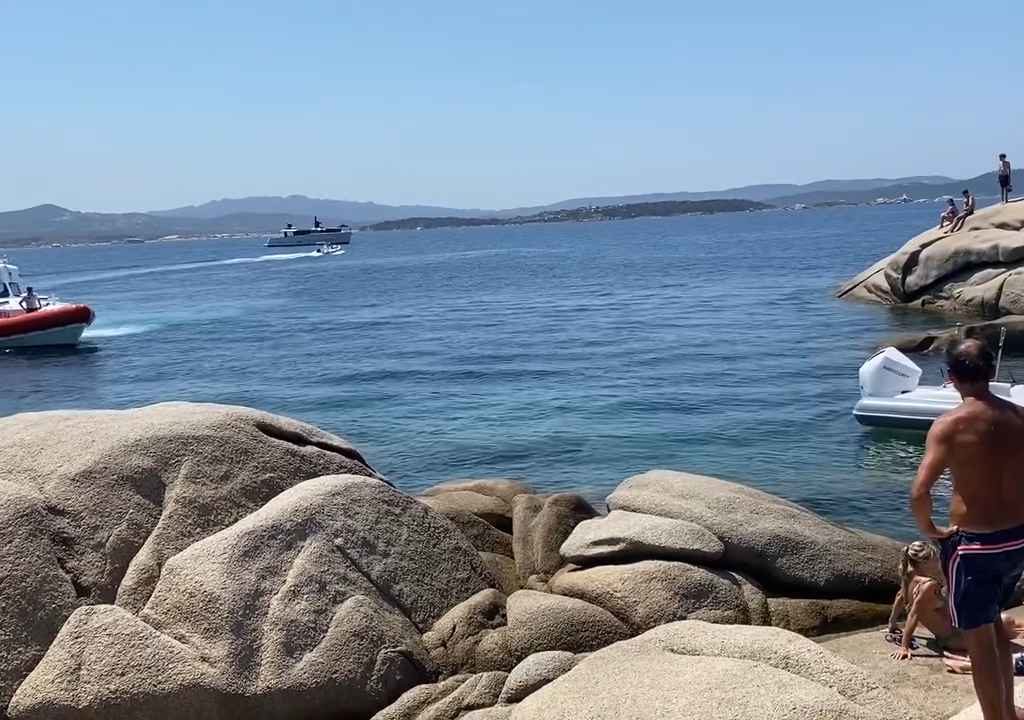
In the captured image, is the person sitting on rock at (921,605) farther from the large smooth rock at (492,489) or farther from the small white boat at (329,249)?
the small white boat at (329,249)

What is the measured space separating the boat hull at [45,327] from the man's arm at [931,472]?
40.2 m

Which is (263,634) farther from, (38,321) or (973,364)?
(38,321)

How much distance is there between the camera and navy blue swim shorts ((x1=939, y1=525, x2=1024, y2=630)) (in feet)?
18.1

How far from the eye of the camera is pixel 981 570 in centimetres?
556

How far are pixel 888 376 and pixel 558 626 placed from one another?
1393cm

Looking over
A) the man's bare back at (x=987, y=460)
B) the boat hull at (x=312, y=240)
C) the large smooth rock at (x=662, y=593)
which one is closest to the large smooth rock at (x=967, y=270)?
the large smooth rock at (x=662, y=593)

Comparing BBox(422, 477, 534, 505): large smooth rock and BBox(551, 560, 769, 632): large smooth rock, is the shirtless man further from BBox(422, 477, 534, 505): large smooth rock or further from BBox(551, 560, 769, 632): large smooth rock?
BBox(422, 477, 534, 505): large smooth rock

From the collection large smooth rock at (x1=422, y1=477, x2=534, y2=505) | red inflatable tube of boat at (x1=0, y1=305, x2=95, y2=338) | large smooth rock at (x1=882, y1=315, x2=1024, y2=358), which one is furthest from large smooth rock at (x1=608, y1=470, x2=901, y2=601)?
red inflatable tube of boat at (x1=0, y1=305, x2=95, y2=338)

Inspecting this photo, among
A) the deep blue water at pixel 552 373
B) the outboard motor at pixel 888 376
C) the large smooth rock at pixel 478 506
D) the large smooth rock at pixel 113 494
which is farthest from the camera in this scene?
the outboard motor at pixel 888 376

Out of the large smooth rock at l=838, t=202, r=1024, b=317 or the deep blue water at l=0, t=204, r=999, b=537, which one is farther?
the large smooth rock at l=838, t=202, r=1024, b=317

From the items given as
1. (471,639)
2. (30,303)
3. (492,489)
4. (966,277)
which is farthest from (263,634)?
(30,303)

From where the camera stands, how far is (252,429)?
29.1 ft

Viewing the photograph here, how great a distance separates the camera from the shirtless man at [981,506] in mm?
5480

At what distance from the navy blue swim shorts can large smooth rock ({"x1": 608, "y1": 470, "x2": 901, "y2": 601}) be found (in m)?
3.50
